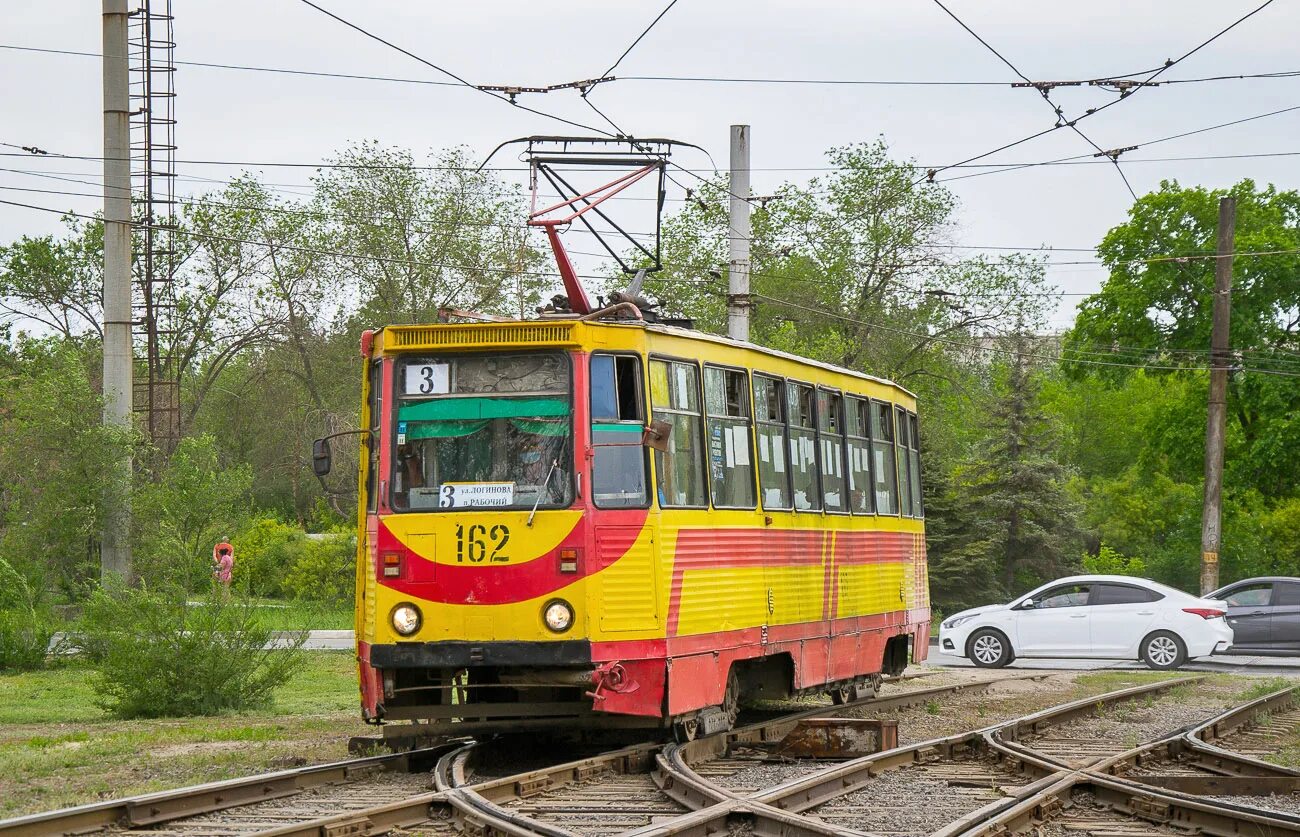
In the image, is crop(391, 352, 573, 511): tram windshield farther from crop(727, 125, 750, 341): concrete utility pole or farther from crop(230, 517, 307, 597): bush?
crop(230, 517, 307, 597): bush

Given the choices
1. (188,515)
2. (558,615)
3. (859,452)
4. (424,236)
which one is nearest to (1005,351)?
(424,236)

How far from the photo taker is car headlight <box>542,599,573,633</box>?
11.2m

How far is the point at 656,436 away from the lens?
11.6 meters

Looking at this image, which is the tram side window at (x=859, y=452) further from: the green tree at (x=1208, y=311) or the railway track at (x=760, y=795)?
the green tree at (x=1208, y=311)

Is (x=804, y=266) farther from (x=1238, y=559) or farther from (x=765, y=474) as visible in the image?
(x=765, y=474)

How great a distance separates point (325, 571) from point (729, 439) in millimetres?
26019

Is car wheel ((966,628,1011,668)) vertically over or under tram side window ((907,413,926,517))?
under

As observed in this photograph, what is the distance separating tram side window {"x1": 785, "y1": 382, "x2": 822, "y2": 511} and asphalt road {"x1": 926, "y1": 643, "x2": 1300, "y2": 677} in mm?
11289

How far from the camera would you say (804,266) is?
178 ft

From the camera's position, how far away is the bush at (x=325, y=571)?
122 ft

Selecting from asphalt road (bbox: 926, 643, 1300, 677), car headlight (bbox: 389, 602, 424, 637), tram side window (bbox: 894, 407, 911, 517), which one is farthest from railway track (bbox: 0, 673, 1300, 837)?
asphalt road (bbox: 926, 643, 1300, 677)

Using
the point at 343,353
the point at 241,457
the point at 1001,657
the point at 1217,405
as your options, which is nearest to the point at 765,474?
the point at 1001,657

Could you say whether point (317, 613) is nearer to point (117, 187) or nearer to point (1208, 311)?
point (117, 187)

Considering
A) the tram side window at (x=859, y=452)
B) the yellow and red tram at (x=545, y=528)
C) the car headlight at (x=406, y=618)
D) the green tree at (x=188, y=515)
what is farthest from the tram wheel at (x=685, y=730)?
the green tree at (x=188, y=515)
